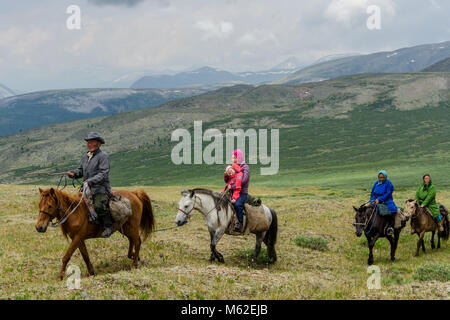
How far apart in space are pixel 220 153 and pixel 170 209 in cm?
11106

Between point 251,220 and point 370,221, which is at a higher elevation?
point 251,220

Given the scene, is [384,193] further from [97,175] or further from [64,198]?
[64,198]

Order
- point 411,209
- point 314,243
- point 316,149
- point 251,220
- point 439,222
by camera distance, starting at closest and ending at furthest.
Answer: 1. point 251,220
2. point 411,209
3. point 314,243
4. point 439,222
5. point 316,149

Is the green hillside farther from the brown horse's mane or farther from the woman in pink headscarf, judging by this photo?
the brown horse's mane

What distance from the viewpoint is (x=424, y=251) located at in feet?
61.3

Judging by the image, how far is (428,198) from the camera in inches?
706

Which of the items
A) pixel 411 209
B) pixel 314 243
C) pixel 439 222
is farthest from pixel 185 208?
pixel 439 222

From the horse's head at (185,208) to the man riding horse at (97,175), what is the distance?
93.8 inches

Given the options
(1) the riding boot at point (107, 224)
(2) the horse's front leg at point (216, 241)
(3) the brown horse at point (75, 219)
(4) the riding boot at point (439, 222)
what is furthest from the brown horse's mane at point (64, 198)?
(4) the riding boot at point (439, 222)

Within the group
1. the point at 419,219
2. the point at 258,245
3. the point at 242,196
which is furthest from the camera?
the point at 419,219

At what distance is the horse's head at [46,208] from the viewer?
10552mm

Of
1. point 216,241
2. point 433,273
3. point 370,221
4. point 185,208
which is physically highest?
point 185,208

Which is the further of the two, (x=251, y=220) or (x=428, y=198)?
(x=428, y=198)
